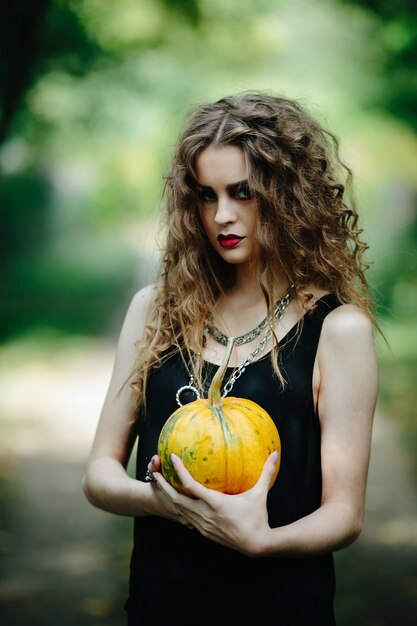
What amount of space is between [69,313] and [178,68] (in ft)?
9.75

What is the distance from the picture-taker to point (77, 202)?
921cm

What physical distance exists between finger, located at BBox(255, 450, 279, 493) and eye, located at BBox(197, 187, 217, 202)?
0.80m

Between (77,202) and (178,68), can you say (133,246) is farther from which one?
(178,68)

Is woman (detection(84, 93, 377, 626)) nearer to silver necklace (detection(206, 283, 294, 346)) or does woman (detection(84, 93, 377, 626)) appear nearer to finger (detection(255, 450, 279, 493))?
silver necklace (detection(206, 283, 294, 346))

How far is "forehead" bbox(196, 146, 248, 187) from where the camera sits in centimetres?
227

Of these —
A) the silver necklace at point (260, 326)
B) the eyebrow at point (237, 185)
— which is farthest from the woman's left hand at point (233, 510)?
the eyebrow at point (237, 185)

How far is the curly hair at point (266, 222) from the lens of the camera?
7.63 ft

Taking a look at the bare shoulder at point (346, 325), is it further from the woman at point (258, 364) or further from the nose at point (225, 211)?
the nose at point (225, 211)

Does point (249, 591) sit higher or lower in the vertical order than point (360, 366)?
lower

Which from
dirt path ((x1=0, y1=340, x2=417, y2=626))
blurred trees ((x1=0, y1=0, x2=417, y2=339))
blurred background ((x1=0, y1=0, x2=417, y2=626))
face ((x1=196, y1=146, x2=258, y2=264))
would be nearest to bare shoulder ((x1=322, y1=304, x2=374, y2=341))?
face ((x1=196, y1=146, x2=258, y2=264))

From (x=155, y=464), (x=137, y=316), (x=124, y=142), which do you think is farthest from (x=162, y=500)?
(x=124, y=142)

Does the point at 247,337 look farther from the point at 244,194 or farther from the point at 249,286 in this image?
the point at 244,194

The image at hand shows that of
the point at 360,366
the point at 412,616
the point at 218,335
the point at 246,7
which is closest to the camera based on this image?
the point at 360,366

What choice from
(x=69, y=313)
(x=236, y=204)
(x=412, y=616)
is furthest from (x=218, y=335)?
(x=69, y=313)
